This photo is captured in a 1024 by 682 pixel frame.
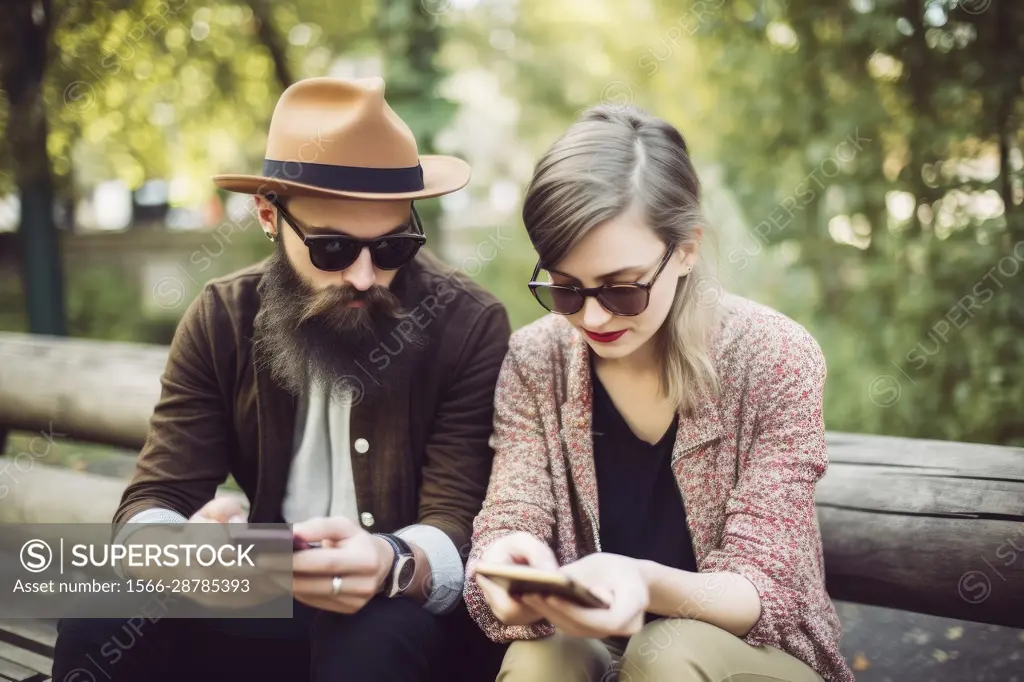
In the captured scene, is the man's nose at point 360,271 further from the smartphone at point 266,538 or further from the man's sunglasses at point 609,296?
the smartphone at point 266,538

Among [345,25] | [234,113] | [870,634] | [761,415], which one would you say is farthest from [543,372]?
[234,113]

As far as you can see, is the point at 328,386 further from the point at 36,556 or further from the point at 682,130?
the point at 682,130

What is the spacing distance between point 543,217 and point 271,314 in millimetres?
877

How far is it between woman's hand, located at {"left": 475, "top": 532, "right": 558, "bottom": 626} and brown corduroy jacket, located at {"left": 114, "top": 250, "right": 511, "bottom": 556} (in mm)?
560

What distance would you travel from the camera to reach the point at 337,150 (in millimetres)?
2348

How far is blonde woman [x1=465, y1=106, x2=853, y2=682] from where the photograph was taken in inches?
73.2

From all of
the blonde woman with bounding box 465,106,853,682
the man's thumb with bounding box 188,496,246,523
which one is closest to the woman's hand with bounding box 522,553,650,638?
the blonde woman with bounding box 465,106,853,682

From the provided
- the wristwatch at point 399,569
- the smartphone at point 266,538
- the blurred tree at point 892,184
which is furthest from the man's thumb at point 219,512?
the blurred tree at point 892,184

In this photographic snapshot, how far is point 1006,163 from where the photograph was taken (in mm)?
3791

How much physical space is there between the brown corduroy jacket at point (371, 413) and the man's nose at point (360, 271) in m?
0.19

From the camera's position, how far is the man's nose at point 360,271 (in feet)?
7.73

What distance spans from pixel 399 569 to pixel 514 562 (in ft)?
1.20

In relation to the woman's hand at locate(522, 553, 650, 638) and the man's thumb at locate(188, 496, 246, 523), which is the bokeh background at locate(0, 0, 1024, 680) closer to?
the woman's hand at locate(522, 553, 650, 638)

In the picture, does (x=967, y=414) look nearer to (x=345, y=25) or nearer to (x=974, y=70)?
(x=974, y=70)
